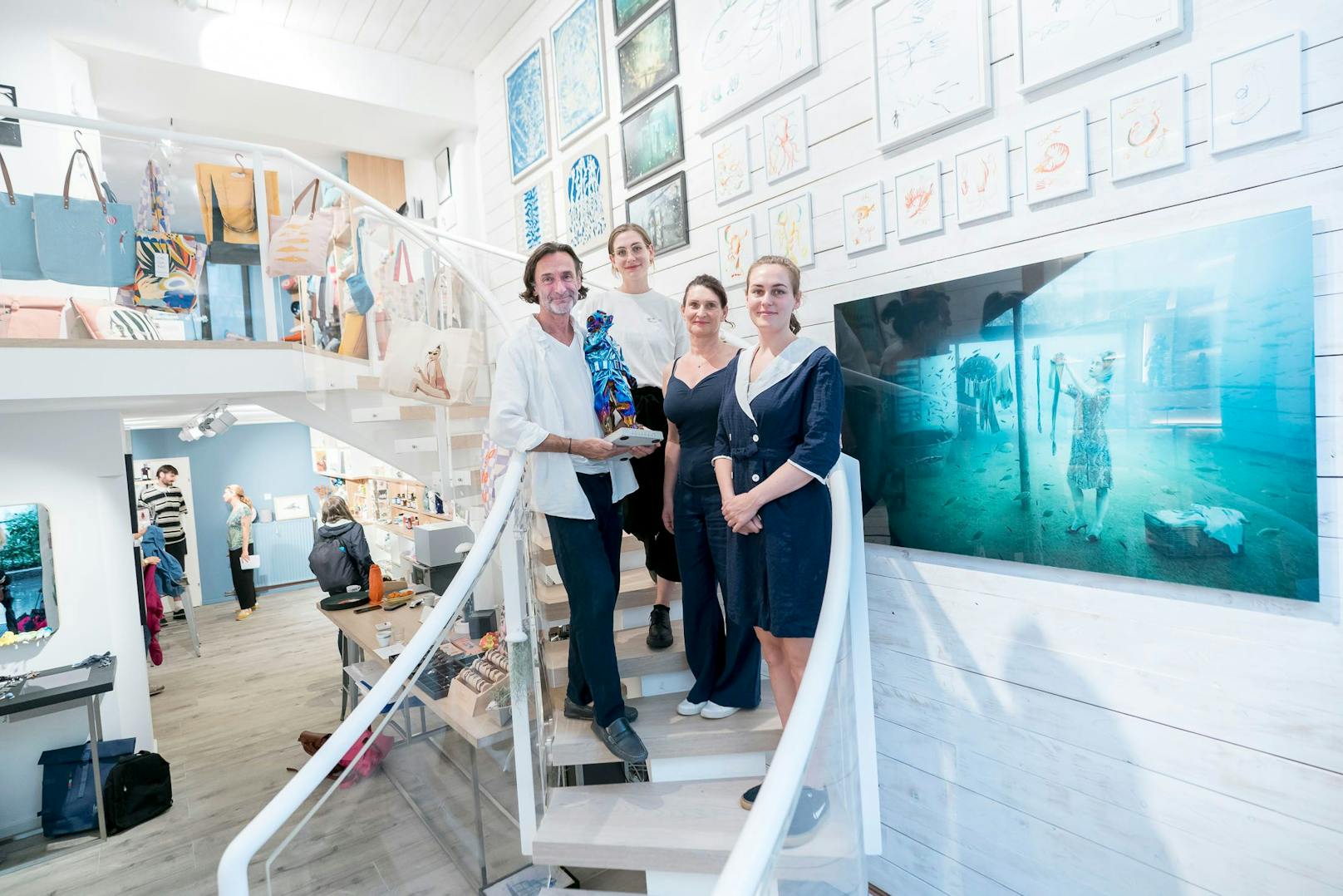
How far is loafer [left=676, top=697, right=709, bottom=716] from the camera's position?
241 centimetres

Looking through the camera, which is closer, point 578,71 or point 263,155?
point 263,155

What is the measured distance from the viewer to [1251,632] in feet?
5.80

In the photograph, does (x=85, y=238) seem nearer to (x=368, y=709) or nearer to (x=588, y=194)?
(x=588, y=194)

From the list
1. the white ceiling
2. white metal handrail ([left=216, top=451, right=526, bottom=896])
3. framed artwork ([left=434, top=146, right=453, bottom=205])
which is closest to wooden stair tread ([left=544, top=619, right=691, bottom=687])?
white metal handrail ([left=216, top=451, right=526, bottom=896])

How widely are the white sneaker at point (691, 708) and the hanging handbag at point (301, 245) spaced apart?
A: 3125 millimetres

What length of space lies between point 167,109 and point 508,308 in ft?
9.93

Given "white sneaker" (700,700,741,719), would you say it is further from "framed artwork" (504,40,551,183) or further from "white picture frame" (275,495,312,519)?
"white picture frame" (275,495,312,519)

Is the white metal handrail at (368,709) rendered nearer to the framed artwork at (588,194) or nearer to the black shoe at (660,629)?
the black shoe at (660,629)

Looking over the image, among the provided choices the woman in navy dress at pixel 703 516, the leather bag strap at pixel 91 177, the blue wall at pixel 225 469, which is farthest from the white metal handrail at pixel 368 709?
the blue wall at pixel 225 469

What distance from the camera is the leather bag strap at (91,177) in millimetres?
3361

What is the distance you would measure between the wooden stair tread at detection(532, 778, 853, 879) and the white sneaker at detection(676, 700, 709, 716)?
0.69ft

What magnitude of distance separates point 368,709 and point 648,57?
355 cm

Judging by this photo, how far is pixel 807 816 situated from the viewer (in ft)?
4.18

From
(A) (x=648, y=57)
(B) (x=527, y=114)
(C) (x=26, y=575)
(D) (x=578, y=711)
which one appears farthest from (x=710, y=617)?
(C) (x=26, y=575)
